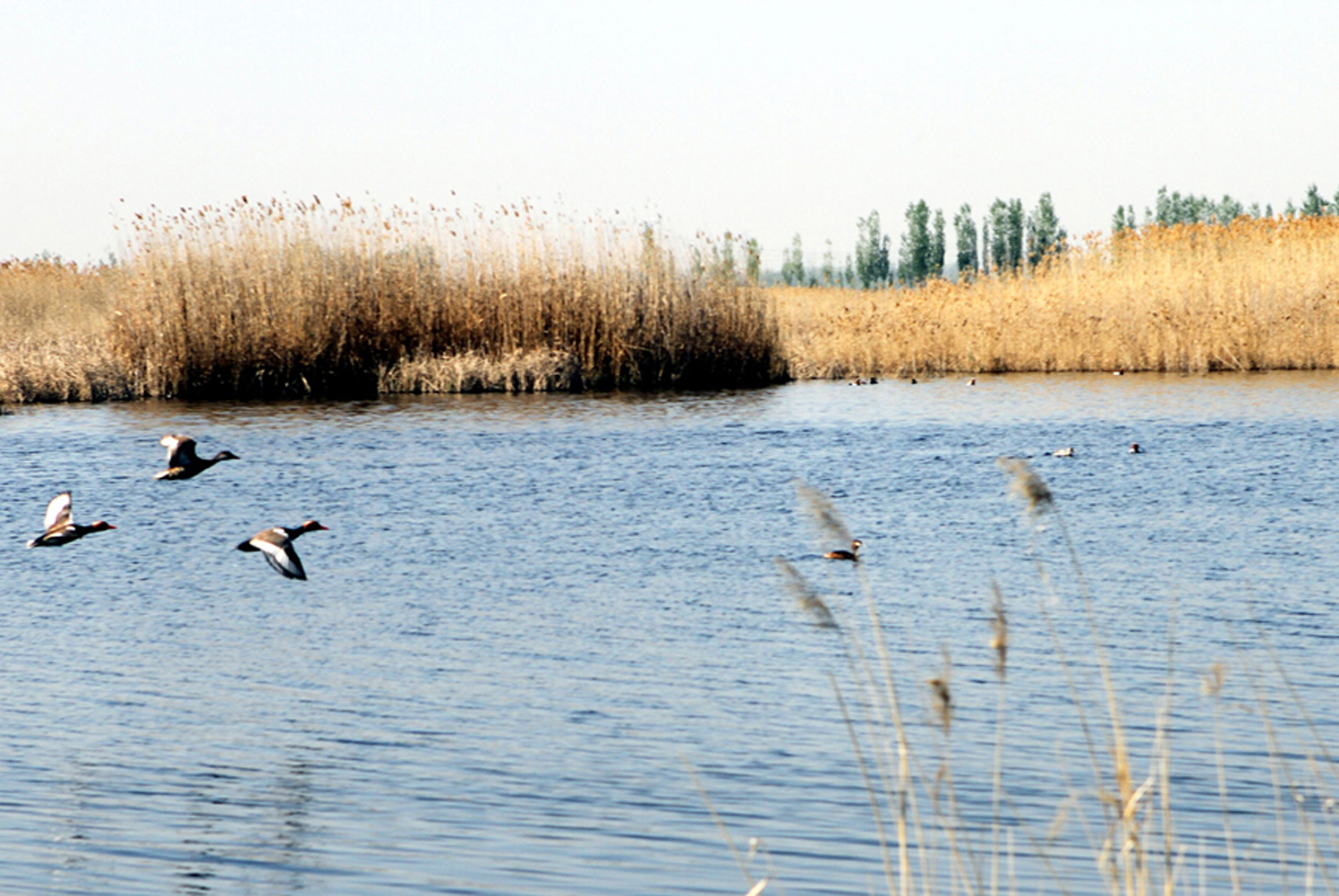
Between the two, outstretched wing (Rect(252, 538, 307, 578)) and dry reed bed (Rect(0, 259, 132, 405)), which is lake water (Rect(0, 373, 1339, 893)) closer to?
outstretched wing (Rect(252, 538, 307, 578))

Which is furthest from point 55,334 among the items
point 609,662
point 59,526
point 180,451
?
point 609,662

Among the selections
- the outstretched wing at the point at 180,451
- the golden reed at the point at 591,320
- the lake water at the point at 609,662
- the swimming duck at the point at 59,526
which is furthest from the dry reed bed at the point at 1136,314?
the swimming duck at the point at 59,526

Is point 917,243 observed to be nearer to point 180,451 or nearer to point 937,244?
point 937,244

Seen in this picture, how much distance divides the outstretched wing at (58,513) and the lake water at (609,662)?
20.7 inches

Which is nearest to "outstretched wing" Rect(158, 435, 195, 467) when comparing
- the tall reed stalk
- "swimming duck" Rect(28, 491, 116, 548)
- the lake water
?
the lake water

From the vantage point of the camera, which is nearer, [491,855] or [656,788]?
[491,855]

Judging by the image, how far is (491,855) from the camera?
4820 mm

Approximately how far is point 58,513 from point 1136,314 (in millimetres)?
20135

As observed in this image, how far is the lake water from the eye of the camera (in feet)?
16.1

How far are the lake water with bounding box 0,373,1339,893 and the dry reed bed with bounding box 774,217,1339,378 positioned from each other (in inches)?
368

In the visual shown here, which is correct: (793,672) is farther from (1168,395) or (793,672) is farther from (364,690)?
(1168,395)

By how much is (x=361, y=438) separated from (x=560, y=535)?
22.7 ft

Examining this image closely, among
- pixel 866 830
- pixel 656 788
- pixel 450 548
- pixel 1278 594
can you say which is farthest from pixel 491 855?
pixel 450 548

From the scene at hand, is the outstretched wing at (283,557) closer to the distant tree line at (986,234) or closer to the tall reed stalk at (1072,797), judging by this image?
the tall reed stalk at (1072,797)
